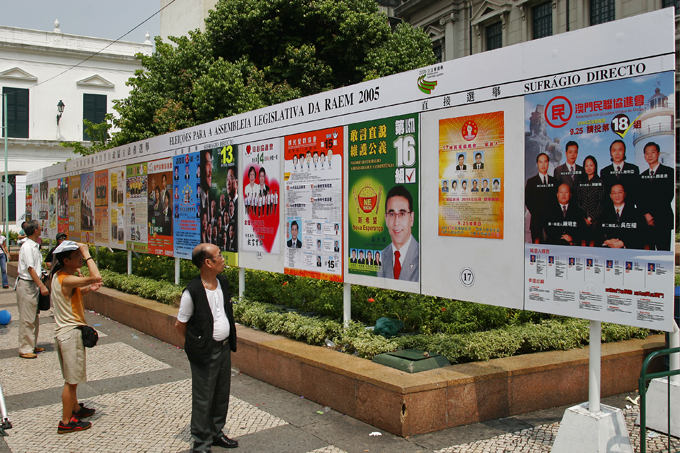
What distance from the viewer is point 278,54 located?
17562 mm

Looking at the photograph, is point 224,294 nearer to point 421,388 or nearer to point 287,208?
point 421,388

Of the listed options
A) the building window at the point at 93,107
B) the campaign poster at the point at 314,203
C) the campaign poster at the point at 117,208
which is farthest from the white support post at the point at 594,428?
the building window at the point at 93,107

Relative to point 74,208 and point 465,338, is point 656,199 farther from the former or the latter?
point 74,208

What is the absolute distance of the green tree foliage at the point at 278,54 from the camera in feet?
54.9

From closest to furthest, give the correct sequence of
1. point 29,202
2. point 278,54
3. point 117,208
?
point 117,208
point 278,54
point 29,202

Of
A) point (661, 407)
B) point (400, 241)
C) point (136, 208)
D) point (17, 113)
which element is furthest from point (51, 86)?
Result: point (661, 407)

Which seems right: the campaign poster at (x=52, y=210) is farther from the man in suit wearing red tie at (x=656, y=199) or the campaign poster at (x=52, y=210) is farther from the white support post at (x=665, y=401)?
the man in suit wearing red tie at (x=656, y=199)

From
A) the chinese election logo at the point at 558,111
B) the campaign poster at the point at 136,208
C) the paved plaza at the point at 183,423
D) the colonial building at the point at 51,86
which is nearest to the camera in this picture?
the chinese election logo at the point at 558,111

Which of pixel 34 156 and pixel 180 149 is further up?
pixel 34 156

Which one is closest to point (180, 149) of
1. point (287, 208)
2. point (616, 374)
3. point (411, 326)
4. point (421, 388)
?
point (287, 208)

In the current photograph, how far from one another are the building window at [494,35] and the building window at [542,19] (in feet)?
7.07

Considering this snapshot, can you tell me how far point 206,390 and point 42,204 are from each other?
1726cm

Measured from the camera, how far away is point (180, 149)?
10.1 meters

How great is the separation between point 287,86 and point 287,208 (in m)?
10.0
